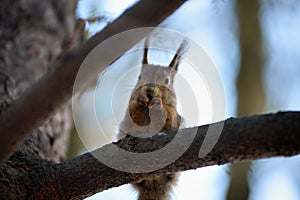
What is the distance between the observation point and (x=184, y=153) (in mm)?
1244

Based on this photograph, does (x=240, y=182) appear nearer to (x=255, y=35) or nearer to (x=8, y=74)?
(x=255, y=35)

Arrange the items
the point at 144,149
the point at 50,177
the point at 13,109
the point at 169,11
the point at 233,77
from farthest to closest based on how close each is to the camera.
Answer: the point at 233,77
the point at 50,177
the point at 144,149
the point at 13,109
the point at 169,11

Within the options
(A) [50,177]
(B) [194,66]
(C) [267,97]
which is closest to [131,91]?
(B) [194,66]

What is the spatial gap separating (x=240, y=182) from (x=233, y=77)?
0.50m

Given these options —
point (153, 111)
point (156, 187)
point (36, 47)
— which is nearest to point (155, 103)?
point (153, 111)

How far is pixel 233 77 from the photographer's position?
2.41 metres

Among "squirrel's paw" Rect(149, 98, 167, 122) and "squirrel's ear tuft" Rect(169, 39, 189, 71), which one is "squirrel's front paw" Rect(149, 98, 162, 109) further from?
"squirrel's ear tuft" Rect(169, 39, 189, 71)

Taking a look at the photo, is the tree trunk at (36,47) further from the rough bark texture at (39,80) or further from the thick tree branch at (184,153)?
the thick tree branch at (184,153)

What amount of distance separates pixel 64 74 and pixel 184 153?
1.15 ft

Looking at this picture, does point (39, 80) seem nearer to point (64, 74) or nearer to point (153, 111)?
point (64, 74)

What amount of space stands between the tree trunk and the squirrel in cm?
30

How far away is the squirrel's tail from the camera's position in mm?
1974

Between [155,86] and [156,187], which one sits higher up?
[155,86]

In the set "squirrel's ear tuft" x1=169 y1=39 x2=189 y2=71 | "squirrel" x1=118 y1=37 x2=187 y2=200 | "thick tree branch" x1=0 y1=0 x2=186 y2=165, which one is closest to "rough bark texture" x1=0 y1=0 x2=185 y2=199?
"thick tree branch" x1=0 y1=0 x2=186 y2=165
